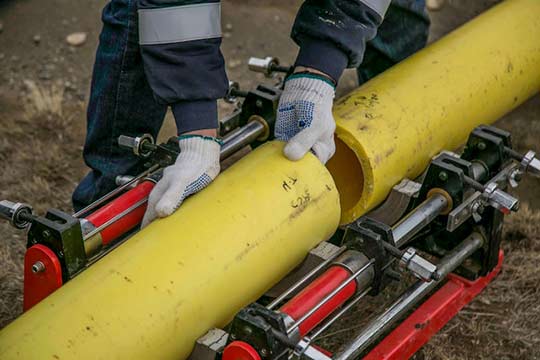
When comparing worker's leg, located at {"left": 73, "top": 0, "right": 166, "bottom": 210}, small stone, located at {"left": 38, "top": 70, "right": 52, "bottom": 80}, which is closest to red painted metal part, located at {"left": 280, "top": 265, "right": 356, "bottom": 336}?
worker's leg, located at {"left": 73, "top": 0, "right": 166, "bottom": 210}

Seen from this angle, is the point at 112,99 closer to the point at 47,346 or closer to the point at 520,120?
the point at 47,346

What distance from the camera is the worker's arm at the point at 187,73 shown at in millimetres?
2475

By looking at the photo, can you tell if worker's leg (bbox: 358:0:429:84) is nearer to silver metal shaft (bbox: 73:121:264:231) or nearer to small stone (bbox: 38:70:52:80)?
silver metal shaft (bbox: 73:121:264:231)

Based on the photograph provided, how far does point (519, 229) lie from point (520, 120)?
2.94ft

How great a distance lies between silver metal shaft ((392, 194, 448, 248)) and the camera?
2590 mm

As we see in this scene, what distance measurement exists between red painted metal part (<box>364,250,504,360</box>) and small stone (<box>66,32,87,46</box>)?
272 cm

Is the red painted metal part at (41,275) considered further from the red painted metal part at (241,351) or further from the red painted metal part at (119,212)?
the red painted metal part at (241,351)

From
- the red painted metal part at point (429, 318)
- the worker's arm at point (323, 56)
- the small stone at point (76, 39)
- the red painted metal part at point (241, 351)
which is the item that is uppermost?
the worker's arm at point (323, 56)

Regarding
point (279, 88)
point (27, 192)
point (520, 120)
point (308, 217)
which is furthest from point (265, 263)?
point (520, 120)

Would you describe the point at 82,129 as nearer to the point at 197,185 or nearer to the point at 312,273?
the point at 197,185

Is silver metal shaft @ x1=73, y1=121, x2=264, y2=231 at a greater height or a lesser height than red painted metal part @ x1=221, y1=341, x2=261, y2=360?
greater

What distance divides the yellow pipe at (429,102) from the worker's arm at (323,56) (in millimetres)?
180

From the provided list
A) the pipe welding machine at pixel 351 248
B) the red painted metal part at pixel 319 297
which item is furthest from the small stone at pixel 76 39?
the red painted metal part at pixel 319 297

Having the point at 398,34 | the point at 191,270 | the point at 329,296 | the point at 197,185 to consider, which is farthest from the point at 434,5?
the point at 191,270
